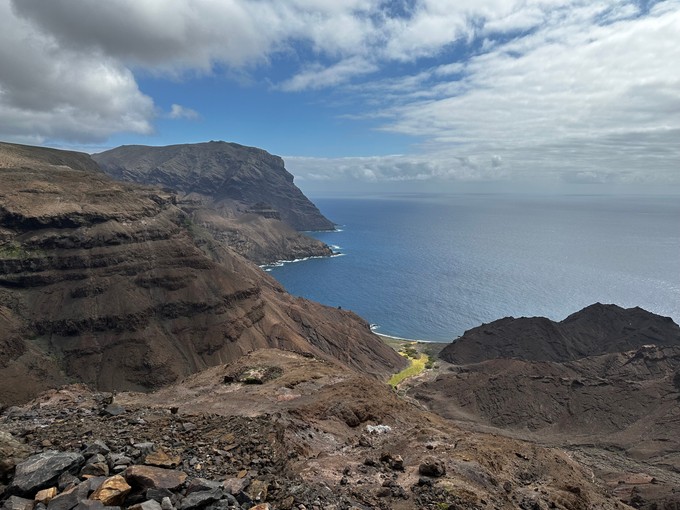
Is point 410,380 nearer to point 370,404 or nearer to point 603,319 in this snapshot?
point 603,319

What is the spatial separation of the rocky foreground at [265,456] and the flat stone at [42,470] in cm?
3

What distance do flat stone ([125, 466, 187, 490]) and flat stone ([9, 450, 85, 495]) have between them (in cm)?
182

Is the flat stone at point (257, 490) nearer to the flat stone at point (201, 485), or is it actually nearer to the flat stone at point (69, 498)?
Answer: the flat stone at point (201, 485)

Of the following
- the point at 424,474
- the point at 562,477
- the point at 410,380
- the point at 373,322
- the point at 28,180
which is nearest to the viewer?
the point at 424,474

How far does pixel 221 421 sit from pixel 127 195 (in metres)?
88.6

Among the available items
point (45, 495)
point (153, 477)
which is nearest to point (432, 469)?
point (153, 477)

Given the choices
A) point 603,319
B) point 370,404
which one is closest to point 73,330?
point 370,404

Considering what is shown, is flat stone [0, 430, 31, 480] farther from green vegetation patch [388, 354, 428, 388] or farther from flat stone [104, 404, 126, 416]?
green vegetation patch [388, 354, 428, 388]

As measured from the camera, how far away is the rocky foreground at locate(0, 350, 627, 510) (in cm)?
1202

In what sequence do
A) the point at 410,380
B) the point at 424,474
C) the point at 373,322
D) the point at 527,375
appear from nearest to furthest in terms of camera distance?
1. the point at 424,474
2. the point at 527,375
3. the point at 410,380
4. the point at 373,322

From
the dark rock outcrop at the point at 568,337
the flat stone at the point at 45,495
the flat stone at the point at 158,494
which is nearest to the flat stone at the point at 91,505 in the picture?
the flat stone at the point at 158,494

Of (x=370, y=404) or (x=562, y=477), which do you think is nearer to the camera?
(x=562, y=477)

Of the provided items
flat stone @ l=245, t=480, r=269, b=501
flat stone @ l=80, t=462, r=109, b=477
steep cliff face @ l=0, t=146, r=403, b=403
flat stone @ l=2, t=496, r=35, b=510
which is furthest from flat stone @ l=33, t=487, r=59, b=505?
steep cliff face @ l=0, t=146, r=403, b=403

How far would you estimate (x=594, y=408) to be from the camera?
225ft
